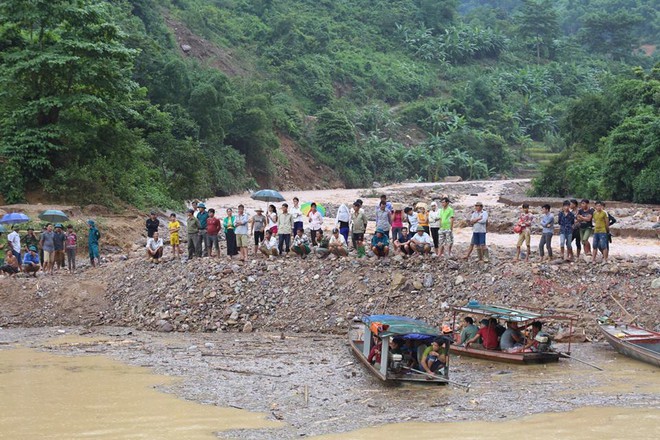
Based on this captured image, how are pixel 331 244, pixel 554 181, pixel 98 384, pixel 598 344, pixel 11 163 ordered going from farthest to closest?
pixel 554 181 → pixel 11 163 → pixel 331 244 → pixel 598 344 → pixel 98 384

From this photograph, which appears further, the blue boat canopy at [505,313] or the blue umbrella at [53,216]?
the blue umbrella at [53,216]

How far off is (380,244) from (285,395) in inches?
260

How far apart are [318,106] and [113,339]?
202ft

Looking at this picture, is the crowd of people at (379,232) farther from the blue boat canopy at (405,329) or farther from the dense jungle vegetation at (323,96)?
the dense jungle vegetation at (323,96)

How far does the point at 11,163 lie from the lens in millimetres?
29109

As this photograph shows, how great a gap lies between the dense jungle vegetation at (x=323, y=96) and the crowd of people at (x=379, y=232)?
951cm

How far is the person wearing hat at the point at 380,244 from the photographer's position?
65.7 feet

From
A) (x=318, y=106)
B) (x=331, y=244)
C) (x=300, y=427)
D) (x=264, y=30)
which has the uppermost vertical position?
(x=264, y=30)

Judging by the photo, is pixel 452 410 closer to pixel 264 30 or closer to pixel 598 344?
pixel 598 344

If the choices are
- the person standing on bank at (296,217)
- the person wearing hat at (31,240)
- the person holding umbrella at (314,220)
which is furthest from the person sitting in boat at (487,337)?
the person wearing hat at (31,240)

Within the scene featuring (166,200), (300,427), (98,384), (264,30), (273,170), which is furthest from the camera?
(264,30)

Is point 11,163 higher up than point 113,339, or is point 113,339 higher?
point 11,163

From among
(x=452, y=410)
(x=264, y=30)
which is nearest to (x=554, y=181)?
(x=452, y=410)

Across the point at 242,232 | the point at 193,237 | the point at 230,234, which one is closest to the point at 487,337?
the point at 242,232
